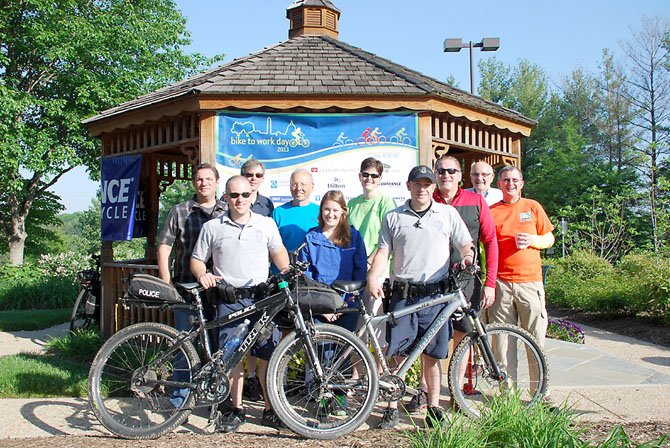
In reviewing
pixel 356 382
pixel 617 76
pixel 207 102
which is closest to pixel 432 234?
pixel 356 382

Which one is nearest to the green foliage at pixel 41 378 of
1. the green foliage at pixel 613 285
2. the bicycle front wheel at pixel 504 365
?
the bicycle front wheel at pixel 504 365

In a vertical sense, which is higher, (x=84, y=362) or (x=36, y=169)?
(x=36, y=169)

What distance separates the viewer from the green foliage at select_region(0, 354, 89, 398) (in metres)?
5.14

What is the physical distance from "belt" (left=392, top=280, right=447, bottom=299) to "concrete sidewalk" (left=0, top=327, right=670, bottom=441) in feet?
3.10

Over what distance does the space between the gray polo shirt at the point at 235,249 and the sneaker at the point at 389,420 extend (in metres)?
1.26

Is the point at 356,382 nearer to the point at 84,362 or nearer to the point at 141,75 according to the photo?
the point at 84,362

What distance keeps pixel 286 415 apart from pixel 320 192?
290 cm

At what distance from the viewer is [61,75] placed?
18609 millimetres

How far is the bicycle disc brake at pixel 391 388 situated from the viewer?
3914 mm

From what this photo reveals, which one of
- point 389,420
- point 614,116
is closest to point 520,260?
point 389,420

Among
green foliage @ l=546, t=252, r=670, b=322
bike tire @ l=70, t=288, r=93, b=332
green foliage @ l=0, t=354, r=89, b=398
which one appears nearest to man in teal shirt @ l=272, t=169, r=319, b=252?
green foliage @ l=0, t=354, r=89, b=398

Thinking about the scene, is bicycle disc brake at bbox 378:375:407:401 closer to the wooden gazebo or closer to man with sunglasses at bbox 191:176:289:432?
man with sunglasses at bbox 191:176:289:432

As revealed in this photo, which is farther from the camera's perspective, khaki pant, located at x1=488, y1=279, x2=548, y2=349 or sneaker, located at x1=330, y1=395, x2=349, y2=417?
khaki pant, located at x1=488, y1=279, x2=548, y2=349

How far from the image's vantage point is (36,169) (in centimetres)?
1706
